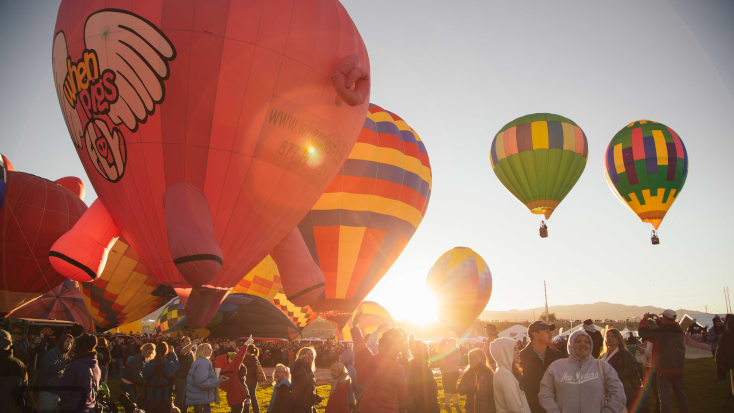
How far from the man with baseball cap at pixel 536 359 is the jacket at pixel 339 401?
1.41 meters

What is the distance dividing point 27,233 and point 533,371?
45.1ft

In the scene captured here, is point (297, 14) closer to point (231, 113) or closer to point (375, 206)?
point (231, 113)

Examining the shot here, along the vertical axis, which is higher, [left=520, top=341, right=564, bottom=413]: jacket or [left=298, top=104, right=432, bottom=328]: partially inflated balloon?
[left=298, top=104, right=432, bottom=328]: partially inflated balloon

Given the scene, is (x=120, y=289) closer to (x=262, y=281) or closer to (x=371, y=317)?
(x=262, y=281)

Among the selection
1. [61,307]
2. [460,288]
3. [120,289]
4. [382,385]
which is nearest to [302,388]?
[382,385]

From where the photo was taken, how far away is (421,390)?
12.2ft

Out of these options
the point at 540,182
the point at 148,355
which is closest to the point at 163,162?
the point at 148,355

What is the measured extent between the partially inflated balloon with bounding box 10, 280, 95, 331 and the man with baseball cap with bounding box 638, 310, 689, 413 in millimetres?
19233

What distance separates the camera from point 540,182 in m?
17.9

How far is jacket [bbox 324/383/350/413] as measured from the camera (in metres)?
3.62

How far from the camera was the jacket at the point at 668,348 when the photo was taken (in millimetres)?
4645

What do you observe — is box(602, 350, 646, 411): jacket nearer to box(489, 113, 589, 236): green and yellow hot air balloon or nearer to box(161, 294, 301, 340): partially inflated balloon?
box(489, 113, 589, 236): green and yellow hot air balloon

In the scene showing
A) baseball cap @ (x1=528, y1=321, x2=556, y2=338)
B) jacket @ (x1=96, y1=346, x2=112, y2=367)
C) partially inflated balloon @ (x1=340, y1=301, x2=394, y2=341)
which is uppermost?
baseball cap @ (x1=528, y1=321, x2=556, y2=338)

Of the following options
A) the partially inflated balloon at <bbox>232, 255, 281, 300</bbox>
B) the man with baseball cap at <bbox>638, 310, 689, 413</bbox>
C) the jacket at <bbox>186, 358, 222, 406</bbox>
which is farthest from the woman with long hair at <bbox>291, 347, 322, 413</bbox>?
the partially inflated balloon at <bbox>232, 255, 281, 300</bbox>
